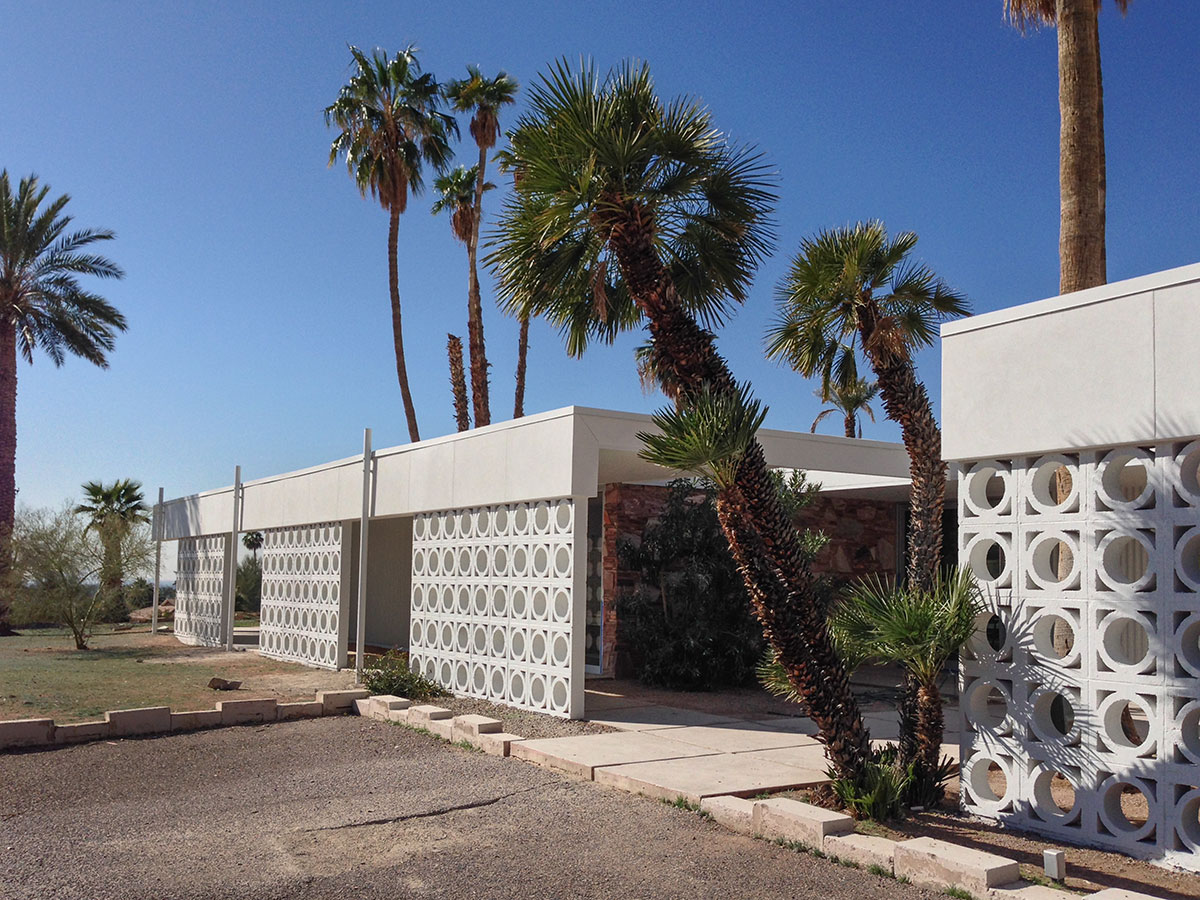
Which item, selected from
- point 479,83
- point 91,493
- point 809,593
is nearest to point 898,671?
point 809,593

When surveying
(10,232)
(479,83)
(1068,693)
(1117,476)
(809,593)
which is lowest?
(1068,693)

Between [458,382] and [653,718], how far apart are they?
55.9ft

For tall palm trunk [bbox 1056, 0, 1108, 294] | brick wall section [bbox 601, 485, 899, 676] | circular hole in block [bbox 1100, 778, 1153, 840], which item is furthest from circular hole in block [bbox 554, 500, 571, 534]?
circular hole in block [bbox 1100, 778, 1153, 840]

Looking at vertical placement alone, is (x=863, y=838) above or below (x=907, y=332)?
below

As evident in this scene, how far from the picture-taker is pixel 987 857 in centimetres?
547

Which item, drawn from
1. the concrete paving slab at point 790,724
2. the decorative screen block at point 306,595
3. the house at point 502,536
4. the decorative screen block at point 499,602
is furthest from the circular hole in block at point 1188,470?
the decorative screen block at point 306,595

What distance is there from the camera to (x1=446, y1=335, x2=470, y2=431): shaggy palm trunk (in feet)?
88.6

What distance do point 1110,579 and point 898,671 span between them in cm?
1171

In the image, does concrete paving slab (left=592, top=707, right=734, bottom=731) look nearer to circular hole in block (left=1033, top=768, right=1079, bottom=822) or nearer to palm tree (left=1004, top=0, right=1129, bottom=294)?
circular hole in block (left=1033, top=768, right=1079, bottom=822)

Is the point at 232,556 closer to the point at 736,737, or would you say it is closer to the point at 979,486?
the point at 736,737

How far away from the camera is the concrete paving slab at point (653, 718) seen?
10938 mm

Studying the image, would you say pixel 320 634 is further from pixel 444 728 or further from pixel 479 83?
pixel 479 83

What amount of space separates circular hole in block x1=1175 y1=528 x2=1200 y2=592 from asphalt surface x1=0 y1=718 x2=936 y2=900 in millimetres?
2396

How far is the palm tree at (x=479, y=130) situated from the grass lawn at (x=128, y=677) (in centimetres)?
842
